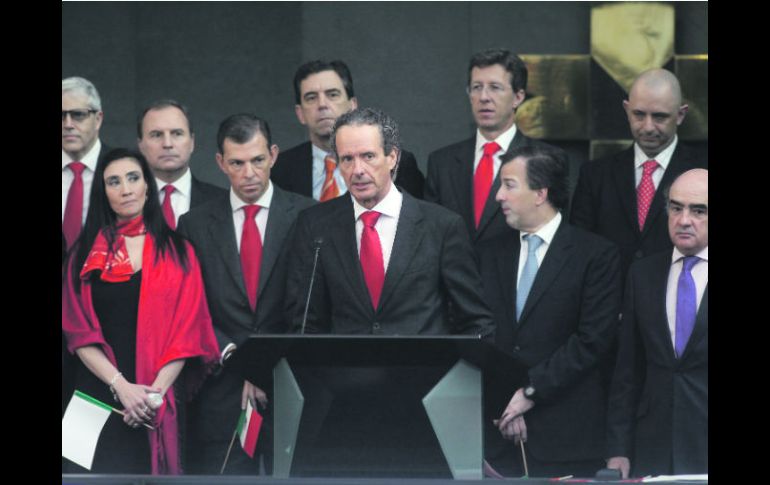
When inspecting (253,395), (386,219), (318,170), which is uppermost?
(318,170)

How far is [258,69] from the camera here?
7258 millimetres

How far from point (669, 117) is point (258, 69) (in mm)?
2219

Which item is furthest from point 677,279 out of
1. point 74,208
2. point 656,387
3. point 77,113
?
point 77,113

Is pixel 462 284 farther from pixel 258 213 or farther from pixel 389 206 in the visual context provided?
pixel 258 213

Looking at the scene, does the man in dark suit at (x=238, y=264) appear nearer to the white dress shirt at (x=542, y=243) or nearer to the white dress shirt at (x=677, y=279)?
the white dress shirt at (x=542, y=243)

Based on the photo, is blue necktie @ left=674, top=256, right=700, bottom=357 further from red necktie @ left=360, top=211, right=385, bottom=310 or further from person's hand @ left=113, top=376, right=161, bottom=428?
person's hand @ left=113, top=376, right=161, bottom=428

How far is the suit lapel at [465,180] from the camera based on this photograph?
584cm

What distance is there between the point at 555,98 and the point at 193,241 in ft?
7.36

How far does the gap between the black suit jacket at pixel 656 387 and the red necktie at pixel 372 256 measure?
0.92 metres

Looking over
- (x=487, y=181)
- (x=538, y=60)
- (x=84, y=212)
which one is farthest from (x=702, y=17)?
(x=84, y=212)

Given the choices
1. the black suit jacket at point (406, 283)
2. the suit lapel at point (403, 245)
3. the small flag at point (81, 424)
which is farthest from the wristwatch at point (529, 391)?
the small flag at point (81, 424)

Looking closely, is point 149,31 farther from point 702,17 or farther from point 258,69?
point 702,17

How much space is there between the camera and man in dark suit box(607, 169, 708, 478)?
16.9 feet

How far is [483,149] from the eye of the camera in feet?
19.4
